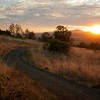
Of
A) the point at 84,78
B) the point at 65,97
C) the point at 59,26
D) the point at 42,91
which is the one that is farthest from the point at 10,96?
the point at 59,26

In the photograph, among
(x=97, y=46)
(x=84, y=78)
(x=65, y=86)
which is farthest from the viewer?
(x=97, y=46)

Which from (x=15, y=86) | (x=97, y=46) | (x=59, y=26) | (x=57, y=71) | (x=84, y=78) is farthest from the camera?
(x=59, y=26)

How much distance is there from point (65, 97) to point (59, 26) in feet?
143

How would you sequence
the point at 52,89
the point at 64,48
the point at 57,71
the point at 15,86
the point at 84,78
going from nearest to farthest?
the point at 15,86 < the point at 52,89 < the point at 84,78 < the point at 57,71 < the point at 64,48

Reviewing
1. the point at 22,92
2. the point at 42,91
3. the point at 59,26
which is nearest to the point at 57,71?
the point at 42,91

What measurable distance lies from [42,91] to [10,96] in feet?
5.25

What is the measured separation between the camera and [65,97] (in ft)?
21.7

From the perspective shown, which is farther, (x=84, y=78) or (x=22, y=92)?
(x=84, y=78)

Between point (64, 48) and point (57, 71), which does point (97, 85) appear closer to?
point (57, 71)

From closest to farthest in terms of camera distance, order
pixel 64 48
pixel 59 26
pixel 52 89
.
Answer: pixel 52 89
pixel 64 48
pixel 59 26

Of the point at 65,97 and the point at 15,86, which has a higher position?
the point at 15,86

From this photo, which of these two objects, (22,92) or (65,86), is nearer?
(22,92)

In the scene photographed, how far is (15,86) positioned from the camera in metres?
6.59

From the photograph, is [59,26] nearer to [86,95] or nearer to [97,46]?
[97,46]
